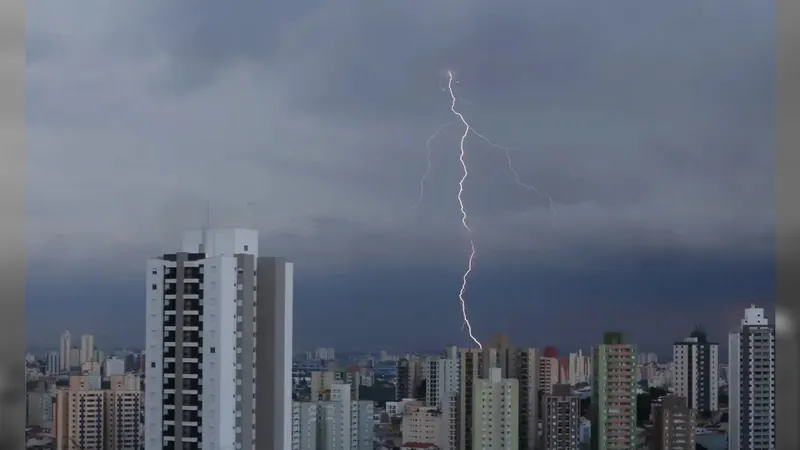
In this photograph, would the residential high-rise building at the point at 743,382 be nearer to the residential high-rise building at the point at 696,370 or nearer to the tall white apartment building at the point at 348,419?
the residential high-rise building at the point at 696,370

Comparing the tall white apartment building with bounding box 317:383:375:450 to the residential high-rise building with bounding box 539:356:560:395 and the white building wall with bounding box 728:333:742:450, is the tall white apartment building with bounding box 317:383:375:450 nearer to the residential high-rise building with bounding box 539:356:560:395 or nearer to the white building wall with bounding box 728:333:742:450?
the residential high-rise building with bounding box 539:356:560:395

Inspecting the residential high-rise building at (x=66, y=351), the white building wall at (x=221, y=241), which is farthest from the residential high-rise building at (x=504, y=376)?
the residential high-rise building at (x=66, y=351)

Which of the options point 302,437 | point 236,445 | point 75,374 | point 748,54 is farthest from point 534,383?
point 75,374

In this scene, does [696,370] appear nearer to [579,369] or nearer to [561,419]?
[579,369]

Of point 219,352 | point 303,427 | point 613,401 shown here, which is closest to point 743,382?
point 613,401

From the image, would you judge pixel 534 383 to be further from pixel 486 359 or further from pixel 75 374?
pixel 75 374

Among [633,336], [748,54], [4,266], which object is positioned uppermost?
[748,54]

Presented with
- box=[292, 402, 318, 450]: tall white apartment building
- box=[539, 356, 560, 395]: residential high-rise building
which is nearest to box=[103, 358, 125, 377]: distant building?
box=[292, 402, 318, 450]: tall white apartment building
